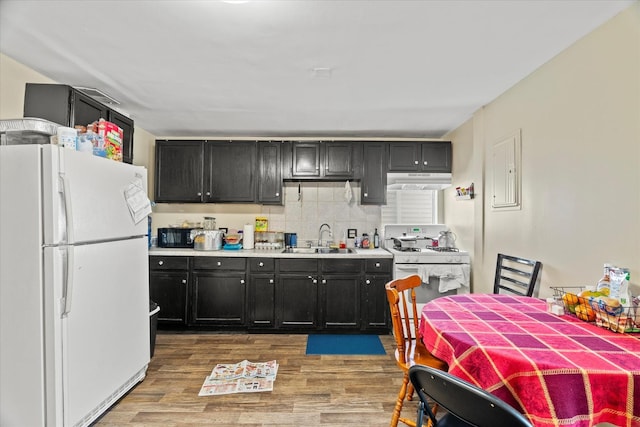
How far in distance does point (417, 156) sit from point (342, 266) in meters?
1.69

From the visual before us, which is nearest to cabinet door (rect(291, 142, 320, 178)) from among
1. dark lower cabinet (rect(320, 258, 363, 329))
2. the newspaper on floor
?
dark lower cabinet (rect(320, 258, 363, 329))

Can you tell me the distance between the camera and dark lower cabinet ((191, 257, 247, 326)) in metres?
3.80

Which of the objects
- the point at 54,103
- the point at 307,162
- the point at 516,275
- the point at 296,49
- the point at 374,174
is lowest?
the point at 516,275

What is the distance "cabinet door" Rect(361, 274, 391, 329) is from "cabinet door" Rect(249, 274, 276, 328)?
40.4 inches

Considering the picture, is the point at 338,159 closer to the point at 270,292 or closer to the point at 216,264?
the point at 270,292

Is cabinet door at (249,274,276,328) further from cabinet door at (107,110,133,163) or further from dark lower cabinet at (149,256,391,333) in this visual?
cabinet door at (107,110,133,163)

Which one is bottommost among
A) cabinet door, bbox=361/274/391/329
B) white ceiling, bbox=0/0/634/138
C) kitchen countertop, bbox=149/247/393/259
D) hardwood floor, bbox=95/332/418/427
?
hardwood floor, bbox=95/332/418/427

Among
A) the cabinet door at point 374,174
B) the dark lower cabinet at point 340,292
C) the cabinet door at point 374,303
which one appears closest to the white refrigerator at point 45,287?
the dark lower cabinet at point 340,292

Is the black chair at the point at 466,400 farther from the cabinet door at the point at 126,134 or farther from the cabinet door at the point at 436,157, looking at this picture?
the cabinet door at the point at 436,157

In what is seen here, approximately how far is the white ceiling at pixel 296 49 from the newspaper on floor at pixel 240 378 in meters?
2.40

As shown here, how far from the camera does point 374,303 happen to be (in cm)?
380

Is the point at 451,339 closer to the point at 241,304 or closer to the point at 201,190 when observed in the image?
the point at 241,304

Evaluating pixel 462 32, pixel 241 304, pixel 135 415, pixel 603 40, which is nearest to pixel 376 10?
pixel 462 32

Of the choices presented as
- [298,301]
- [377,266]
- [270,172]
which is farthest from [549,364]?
[270,172]
